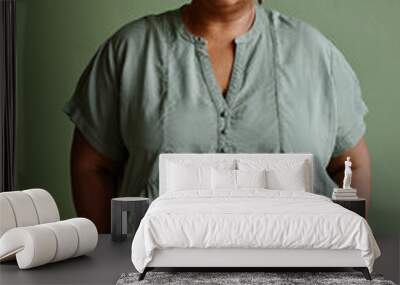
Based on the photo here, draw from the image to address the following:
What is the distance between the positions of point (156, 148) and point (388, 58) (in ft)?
7.54

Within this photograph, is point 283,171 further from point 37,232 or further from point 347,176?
point 37,232

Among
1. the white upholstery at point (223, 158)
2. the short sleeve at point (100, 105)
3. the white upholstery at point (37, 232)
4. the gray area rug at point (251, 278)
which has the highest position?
the short sleeve at point (100, 105)

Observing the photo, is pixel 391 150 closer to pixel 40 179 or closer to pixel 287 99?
pixel 287 99

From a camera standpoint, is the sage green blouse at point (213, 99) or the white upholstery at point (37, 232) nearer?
the white upholstery at point (37, 232)

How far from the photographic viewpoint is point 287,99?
20.2ft

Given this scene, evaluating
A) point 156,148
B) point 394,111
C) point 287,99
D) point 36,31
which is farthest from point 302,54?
point 36,31

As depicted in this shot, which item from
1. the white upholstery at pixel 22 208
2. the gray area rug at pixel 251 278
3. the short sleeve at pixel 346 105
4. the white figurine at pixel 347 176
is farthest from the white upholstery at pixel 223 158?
the gray area rug at pixel 251 278

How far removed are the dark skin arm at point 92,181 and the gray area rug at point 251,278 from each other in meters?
1.82

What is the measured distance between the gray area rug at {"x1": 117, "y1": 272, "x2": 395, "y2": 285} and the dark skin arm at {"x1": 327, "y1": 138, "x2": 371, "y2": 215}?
1796 millimetres

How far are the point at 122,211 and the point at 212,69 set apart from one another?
1497 mm

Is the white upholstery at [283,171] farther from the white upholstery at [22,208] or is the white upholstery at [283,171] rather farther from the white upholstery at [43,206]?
the white upholstery at [22,208]

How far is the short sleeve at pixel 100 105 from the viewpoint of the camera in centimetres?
620

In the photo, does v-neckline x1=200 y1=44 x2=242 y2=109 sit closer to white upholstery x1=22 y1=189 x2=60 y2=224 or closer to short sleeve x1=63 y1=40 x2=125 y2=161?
short sleeve x1=63 y1=40 x2=125 y2=161

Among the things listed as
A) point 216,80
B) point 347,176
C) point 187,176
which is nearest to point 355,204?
point 347,176
